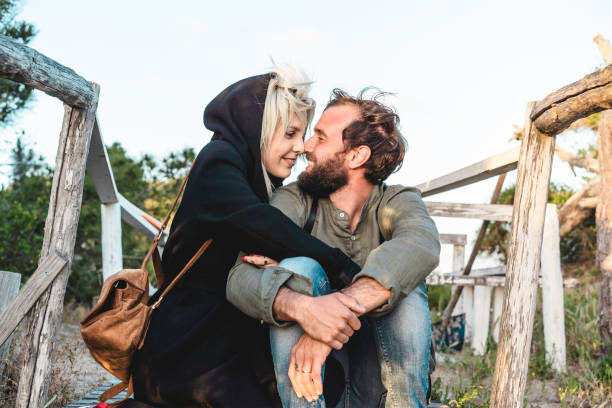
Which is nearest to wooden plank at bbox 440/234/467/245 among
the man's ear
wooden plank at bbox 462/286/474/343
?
wooden plank at bbox 462/286/474/343

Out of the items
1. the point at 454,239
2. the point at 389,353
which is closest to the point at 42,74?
the point at 389,353

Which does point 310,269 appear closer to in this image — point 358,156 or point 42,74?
point 358,156

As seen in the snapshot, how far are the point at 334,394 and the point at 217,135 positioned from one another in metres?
1.14

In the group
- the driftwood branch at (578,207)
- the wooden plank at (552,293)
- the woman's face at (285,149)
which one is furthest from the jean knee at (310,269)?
the driftwood branch at (578,207)

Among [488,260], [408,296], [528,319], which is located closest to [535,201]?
[528,319]

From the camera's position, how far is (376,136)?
2.56m

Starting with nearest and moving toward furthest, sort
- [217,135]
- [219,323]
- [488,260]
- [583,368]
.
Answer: [219,323]
[217,135]
[583,368]
[488,260]

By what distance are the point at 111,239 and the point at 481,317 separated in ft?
13.4

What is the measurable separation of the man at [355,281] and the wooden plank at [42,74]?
1021mm

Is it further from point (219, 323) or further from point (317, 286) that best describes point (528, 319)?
point (219, 323)

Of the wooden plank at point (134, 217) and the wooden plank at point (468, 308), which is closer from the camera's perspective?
the wooden plank at point (134, 217)

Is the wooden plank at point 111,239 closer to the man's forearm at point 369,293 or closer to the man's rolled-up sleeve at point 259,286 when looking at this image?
the man's rolled-up sleeve at point 259,286

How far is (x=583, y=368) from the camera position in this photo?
447cm

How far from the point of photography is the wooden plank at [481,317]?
20.2 ft
